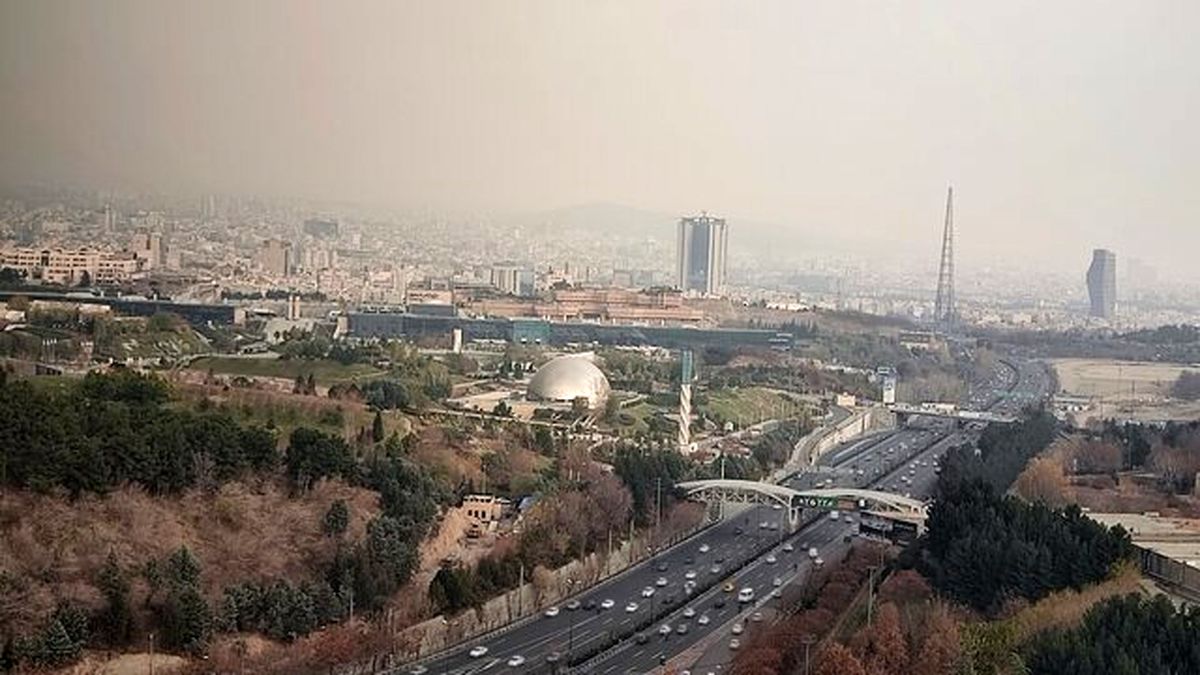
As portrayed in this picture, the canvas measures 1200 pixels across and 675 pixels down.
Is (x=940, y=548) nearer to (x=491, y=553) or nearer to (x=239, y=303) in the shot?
(x=491, y=553)

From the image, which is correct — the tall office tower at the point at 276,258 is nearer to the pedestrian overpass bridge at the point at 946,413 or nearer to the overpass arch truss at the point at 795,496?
the pedestrian overpass bridge at the point at 946,413

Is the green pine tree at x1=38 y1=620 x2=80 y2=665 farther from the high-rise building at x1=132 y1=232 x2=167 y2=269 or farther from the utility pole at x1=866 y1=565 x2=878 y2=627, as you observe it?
the high-rise building at x1=132 y1=232 x2=167 y2=269

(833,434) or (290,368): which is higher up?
(290,368)

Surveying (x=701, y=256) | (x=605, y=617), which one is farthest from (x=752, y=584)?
(x=701, y=256)

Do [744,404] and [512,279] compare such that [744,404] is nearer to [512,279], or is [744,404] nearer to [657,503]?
[657,503]

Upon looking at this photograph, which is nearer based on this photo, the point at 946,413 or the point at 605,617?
the point at 605,617

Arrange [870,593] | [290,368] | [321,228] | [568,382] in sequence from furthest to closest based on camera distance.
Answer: [321,228]
[568,382]
[290,368]
[870,593]

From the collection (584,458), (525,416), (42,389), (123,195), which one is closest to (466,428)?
(584,458)

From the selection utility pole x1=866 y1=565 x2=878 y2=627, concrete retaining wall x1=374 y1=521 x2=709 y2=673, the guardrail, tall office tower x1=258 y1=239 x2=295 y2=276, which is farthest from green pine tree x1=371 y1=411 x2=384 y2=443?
tall office tower x1=258 y1=239 x2=295 y2=276

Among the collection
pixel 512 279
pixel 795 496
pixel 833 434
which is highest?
pixel 512 279
